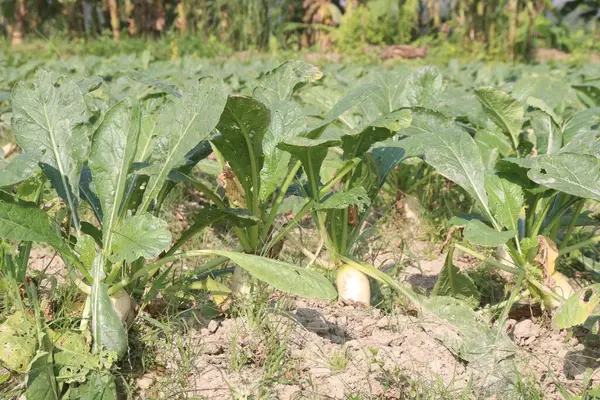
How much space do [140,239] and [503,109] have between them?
141 cm

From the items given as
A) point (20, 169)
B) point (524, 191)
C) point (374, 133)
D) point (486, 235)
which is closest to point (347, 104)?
point (374, 133)

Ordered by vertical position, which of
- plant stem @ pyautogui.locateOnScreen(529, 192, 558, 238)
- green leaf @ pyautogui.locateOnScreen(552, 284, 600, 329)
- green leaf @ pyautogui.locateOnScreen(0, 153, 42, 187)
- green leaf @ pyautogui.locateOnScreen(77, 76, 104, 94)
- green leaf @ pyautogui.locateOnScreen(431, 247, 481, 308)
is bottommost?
green leaf @ pyautogui.locateOnScreen(431, 247, 481, 308)

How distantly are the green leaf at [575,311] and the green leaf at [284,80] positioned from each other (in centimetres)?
101

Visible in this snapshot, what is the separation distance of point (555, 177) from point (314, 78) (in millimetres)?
788

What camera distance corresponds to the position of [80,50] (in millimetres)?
12984

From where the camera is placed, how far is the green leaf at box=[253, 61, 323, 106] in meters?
2.20

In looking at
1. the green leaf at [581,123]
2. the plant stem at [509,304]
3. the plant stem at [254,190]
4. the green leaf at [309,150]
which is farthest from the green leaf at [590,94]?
the plant stem at [254,190]

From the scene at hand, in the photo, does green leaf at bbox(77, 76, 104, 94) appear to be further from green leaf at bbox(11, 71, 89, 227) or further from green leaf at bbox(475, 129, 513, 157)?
green leaf at bbox(475, 129, 513, 157)

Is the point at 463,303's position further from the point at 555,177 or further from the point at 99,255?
the point at 99,255

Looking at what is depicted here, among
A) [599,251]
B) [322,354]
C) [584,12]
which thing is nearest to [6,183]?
[322,354]

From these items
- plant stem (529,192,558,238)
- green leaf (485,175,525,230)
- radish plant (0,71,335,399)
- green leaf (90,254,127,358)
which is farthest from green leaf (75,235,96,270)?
plant stem (529,192,558,238)

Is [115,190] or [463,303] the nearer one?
[115,190]

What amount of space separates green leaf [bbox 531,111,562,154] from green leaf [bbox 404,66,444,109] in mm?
424

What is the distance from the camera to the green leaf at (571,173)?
185cm
